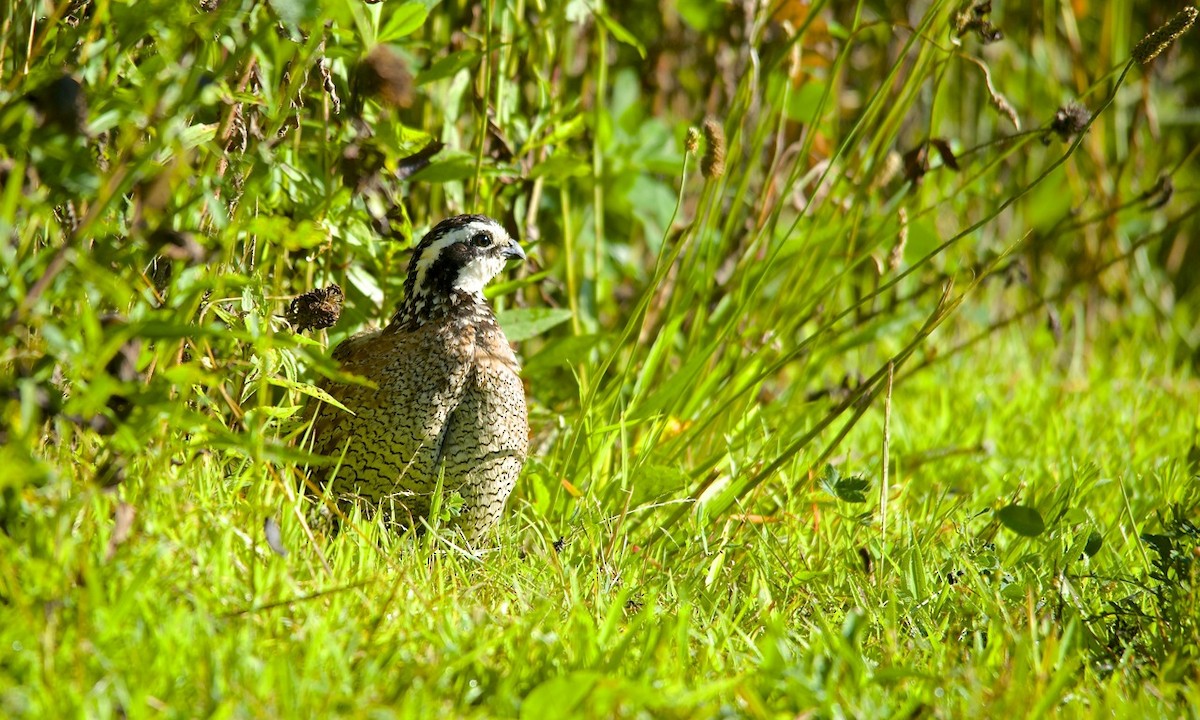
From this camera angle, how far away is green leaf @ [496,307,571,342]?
13.9ft

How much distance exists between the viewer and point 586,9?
4.26 meters

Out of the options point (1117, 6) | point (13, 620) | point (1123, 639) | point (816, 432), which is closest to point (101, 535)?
point (13, 620)

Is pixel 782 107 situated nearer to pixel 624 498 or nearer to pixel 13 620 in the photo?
pixel 624 498

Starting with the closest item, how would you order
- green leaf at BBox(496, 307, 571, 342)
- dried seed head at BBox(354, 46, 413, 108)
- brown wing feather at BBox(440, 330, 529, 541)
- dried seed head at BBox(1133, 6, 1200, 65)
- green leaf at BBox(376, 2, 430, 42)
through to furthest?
dried seed head at BBox(354, 46, 413, 108) → dried seed head at BBox(1133, 6, 1200, 65) → green leaf at BBox(376, 2, 430, 42) → brown wing feather at BBox(440, 330, 529, 541) → green leaf at BBox(496, 307, 571, 342)

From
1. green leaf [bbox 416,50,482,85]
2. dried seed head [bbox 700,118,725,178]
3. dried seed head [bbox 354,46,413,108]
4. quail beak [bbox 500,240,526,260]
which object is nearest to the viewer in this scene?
dried seed head [bbox 354,46,413,108]

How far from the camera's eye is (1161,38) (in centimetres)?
315

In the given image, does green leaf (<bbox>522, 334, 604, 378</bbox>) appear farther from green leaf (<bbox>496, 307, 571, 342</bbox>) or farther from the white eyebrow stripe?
the white eyebrow stripe

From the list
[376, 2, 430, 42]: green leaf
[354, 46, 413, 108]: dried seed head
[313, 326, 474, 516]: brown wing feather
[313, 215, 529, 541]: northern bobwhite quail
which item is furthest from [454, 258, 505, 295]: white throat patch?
[354, 46, 413, 108]: dried seed head

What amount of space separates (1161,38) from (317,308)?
226 cm

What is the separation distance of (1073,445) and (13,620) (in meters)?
3.88

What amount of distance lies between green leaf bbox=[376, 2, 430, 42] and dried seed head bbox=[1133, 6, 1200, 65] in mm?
1883

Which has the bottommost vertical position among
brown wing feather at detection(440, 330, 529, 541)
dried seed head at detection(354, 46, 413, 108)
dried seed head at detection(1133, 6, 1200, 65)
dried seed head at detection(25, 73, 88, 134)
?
brown wing feather at detection(440, 330, 529, 541)

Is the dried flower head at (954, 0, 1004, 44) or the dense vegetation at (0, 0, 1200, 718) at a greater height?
the dried flower head at (954, 0, 1004, 44)

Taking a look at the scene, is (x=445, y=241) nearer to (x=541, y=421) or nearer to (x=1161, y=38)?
(x=541, y=421)
